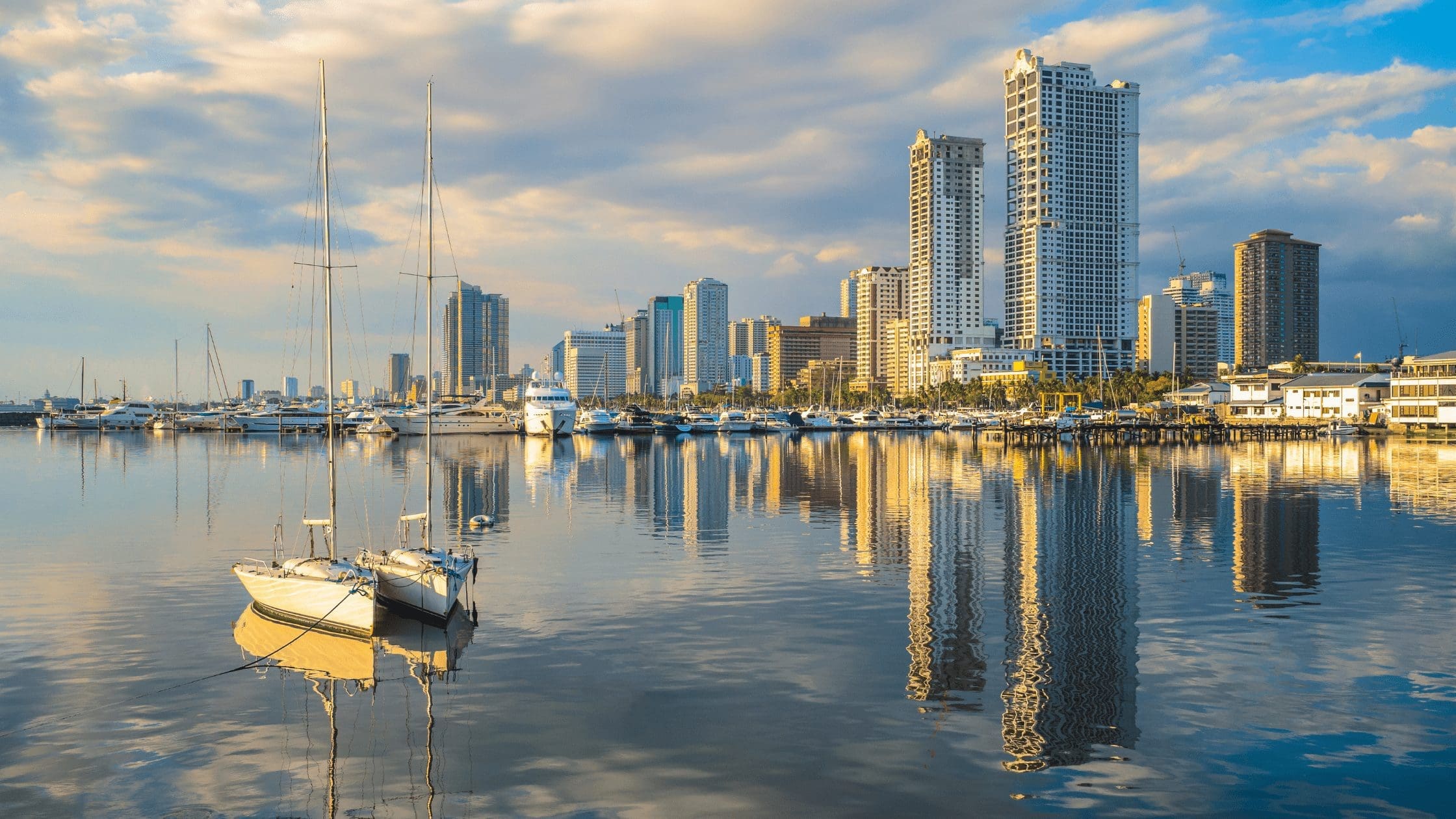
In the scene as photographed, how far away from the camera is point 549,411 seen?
14700 cm

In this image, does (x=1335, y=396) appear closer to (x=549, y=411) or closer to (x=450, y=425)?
(x=549, y=411)

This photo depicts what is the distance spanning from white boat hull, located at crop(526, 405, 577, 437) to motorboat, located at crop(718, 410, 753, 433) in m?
31.4

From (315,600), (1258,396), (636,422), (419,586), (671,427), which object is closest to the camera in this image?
(315,600)

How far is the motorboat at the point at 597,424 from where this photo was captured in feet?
557

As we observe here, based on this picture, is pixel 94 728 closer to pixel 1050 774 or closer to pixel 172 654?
pixel 172 654

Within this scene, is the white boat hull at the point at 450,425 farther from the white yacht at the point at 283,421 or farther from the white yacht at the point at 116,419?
the white yacht at the point at 116,419

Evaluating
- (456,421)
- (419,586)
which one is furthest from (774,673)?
(456,421)

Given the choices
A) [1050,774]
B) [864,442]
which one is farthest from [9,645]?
[864,442]

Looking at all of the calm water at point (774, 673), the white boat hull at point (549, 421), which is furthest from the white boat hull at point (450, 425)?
the calm water at point (774, 673)

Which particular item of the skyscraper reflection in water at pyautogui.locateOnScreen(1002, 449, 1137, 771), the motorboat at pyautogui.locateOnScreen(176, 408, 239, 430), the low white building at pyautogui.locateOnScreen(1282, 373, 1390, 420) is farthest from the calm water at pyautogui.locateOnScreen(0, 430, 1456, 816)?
the motorboat at pyautogui.locateOnScreen(176, 408, 239, 430)

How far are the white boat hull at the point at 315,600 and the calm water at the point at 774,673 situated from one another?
→ 626 millimetres

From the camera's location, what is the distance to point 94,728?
61.2 feet

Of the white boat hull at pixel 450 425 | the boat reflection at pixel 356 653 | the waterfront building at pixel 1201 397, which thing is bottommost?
the boat reflection at pixel 356 653

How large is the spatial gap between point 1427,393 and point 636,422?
126 m
